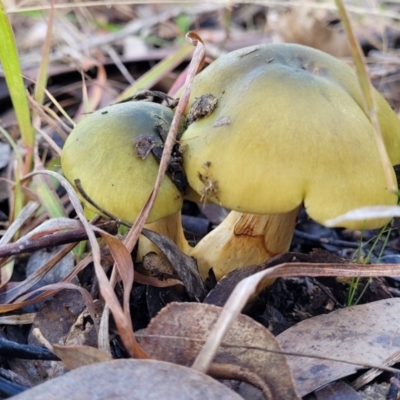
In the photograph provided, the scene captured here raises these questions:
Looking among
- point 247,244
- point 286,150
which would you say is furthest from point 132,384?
point 247,244

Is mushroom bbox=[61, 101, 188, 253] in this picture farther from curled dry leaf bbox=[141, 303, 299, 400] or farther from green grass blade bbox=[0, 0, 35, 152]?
green grass blade bbox=[0, 0, 35, 152]

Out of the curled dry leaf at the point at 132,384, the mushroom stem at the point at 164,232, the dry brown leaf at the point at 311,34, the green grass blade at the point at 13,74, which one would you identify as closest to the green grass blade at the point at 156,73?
the green grass blade at the point at 13,74

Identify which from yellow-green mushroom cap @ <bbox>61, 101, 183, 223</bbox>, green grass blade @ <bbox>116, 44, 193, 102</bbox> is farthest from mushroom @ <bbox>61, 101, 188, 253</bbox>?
green grass blade @ <bbox>116, 44, 193, 102</bbox>

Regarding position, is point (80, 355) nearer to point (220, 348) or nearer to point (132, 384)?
point (132, 384)

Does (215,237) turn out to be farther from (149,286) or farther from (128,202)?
(128,202)

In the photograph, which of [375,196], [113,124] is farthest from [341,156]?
[113,124]

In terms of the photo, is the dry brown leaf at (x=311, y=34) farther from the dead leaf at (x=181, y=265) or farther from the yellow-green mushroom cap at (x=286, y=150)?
the dead leaf at (x=181, y=265)
